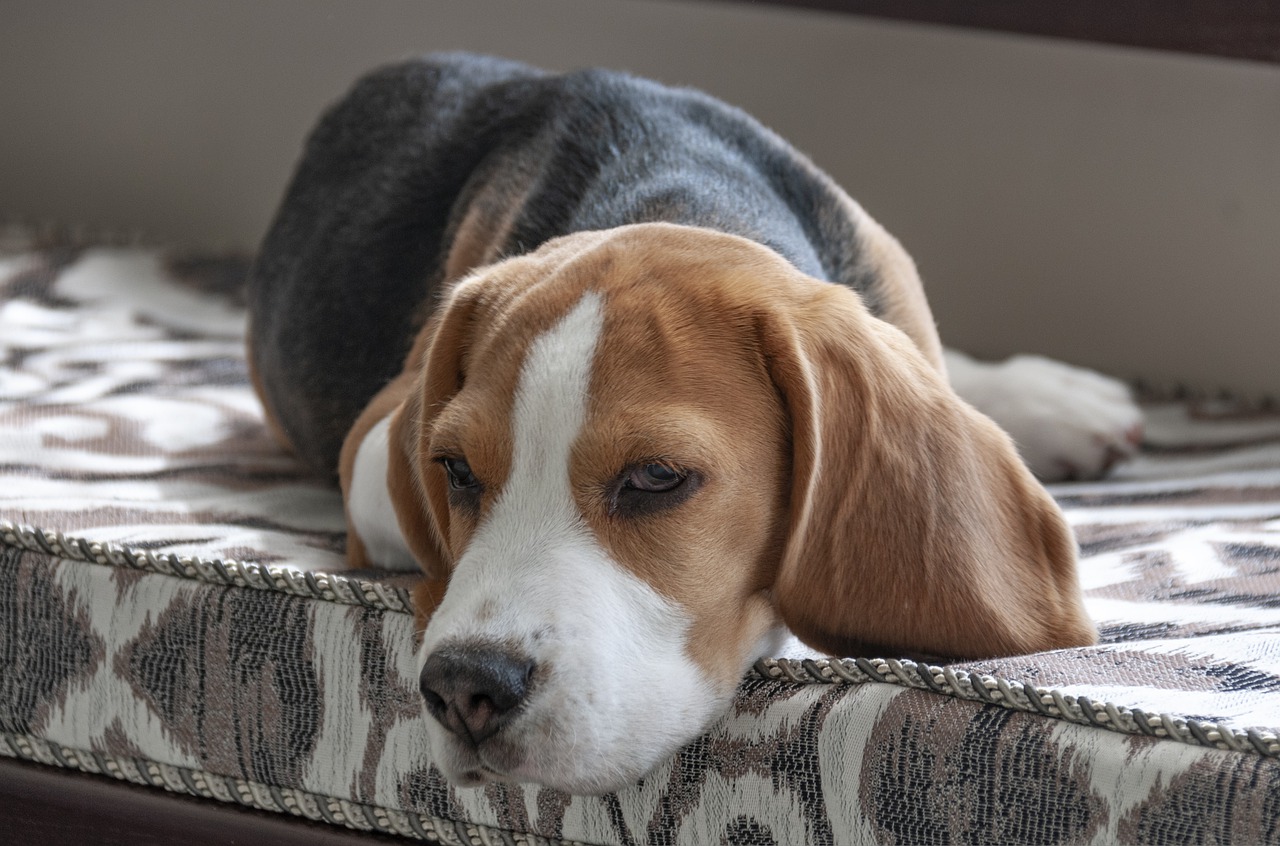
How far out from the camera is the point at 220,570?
1.77 meters

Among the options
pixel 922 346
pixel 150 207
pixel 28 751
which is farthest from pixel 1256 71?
pixel 150 207

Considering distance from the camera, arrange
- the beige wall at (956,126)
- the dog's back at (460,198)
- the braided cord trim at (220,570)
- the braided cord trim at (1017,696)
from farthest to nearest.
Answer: the beige wall at (956,126) < the dog's back at (460,198) < the braided cord trim at (220,570) < the braided cord trim at (1017,696)

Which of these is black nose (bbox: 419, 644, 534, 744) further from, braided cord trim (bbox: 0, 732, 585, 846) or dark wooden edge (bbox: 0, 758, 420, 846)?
dark wooden edge (bbox: 0, 758, 420, 846)

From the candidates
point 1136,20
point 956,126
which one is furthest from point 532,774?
point 956,126

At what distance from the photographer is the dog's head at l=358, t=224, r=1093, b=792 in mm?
1372

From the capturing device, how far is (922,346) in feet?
6.88

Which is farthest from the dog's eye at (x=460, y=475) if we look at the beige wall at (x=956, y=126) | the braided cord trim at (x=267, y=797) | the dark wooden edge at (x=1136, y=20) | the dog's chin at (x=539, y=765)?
the beige wall at (x=956, y=126)

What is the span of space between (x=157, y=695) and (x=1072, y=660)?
3.62 feet

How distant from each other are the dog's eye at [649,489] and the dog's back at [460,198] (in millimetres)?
546

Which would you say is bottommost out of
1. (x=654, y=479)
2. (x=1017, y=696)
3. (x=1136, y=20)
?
(x=1017, y=696)

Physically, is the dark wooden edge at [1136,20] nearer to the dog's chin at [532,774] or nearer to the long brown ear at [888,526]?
the long brown ear at [888,526]

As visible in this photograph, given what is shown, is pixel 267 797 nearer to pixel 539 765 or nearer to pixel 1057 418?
pixel 539 765

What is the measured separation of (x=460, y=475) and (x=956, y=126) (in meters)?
2.18

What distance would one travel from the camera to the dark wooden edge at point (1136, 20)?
273 centimetres
